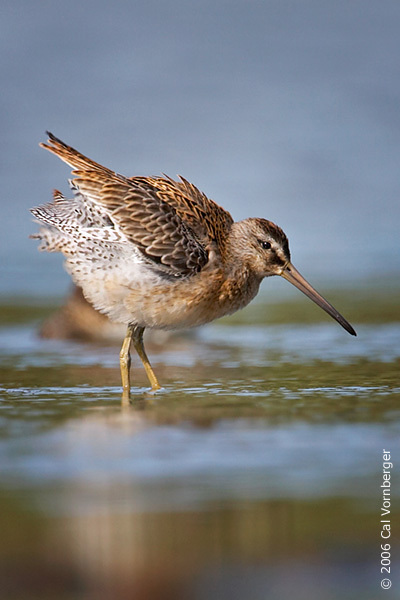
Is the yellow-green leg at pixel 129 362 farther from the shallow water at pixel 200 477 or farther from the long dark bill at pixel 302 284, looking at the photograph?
the long dark bill at pixel 302 284

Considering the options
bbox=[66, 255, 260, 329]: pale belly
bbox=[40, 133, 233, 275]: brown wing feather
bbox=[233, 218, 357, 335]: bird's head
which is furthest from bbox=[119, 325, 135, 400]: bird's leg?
bbox=[233, 218, 357, 335]: bird's head

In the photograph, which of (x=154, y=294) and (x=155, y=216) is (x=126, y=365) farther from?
(x=155, y=216)

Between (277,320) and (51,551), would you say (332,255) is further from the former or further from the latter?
(51,551)

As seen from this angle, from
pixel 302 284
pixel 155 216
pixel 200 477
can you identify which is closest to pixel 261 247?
pixel 302 284

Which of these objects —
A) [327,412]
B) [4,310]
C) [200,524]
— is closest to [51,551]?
[200,524]

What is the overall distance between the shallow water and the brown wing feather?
777 millimetres

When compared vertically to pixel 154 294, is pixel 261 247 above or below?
above

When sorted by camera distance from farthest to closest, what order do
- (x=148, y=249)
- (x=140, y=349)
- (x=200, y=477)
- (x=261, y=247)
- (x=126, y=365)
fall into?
(x=140, y=349) < (x=261, y=247) < (x=126, y=365) < (x=148, y=249) < (x=200, y=477)

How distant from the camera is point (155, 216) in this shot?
21.2 feet

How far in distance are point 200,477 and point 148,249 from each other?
2.28 m

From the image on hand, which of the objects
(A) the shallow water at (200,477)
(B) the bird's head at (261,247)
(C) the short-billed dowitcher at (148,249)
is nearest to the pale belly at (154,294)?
(C) the short-billed dowitcher at (148,249)

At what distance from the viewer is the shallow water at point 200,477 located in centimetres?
330

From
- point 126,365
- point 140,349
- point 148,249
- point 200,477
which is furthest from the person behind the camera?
point 140,349

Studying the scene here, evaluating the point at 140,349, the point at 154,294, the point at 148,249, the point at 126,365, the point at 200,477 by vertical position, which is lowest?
the point at 200,477
